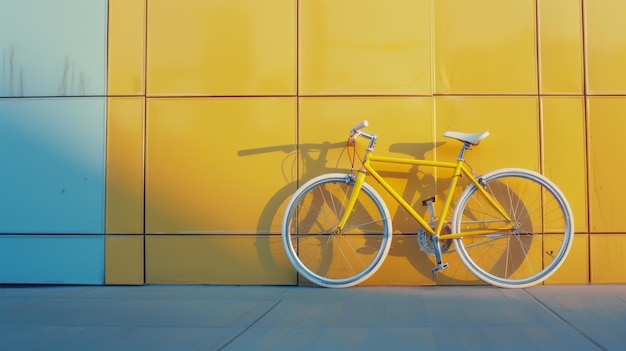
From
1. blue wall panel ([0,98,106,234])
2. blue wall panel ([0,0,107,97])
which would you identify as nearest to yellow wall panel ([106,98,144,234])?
blue wall panel ([0,98,106,234])

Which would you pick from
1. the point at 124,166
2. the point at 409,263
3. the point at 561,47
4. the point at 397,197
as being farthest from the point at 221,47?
the point at 561,47

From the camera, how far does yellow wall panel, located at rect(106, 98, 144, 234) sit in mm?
5199

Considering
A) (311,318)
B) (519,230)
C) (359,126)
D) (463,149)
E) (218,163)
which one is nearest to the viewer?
(311,318)

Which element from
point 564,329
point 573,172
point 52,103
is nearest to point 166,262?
point 52,103

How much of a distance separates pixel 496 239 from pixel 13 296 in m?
4.03

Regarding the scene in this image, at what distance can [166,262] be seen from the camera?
17.0 feet

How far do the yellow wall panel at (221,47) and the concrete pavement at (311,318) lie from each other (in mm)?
1770

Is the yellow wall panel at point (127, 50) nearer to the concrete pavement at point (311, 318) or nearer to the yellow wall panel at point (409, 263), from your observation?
the concrete pavement at point (311, 318)

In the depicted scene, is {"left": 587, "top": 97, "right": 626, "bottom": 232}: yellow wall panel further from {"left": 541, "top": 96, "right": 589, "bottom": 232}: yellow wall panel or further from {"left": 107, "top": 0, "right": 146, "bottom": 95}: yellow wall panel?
{"left": 107, "top": 0, "right": 146, "bottom": 95}: yellow wall panel

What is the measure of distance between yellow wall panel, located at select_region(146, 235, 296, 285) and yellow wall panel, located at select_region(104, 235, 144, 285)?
0.31 ft

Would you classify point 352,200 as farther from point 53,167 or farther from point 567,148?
point 53,167

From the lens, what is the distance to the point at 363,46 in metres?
5.14

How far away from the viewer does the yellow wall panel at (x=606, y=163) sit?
16.6ft

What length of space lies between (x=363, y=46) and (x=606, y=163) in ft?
7.57
